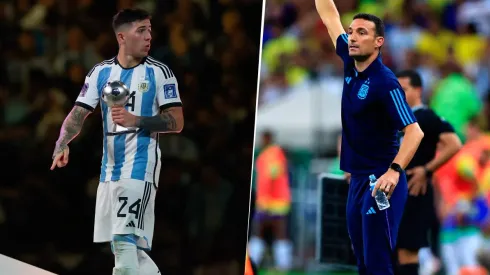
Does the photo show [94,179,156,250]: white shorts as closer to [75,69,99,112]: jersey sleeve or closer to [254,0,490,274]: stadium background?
[75,69,99,112]: jersey sleeve

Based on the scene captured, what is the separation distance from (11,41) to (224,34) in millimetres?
1602

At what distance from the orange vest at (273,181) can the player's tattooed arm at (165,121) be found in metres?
0.50

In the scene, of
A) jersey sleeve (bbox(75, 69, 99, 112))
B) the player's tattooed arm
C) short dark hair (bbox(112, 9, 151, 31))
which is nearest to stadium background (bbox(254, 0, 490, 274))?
the player's tattooed arm

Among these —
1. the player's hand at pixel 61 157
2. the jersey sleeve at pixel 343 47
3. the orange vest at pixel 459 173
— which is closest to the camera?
the jersey sleeve at pixel 343 47

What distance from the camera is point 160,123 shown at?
5.52 meters

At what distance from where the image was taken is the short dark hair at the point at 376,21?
16.0 feet

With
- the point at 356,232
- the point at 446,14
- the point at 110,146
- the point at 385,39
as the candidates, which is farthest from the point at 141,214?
the point at 446,14

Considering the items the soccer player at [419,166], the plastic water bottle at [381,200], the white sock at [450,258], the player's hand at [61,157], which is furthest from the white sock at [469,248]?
the player's hand at [61,157]

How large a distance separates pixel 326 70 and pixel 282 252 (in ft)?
3.51

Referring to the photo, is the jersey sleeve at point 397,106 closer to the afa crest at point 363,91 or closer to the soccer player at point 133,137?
the afa crest at point 363,91

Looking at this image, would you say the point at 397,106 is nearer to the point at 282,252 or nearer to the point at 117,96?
the point at 282,252

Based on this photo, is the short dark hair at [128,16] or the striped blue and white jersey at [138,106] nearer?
the striped blue and white jersey at [138,106]

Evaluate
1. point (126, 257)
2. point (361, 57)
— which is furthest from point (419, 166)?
point (126, 257)

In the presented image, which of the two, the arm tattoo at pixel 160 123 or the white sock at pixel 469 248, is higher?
the arm tattoo at pixel 160 123
